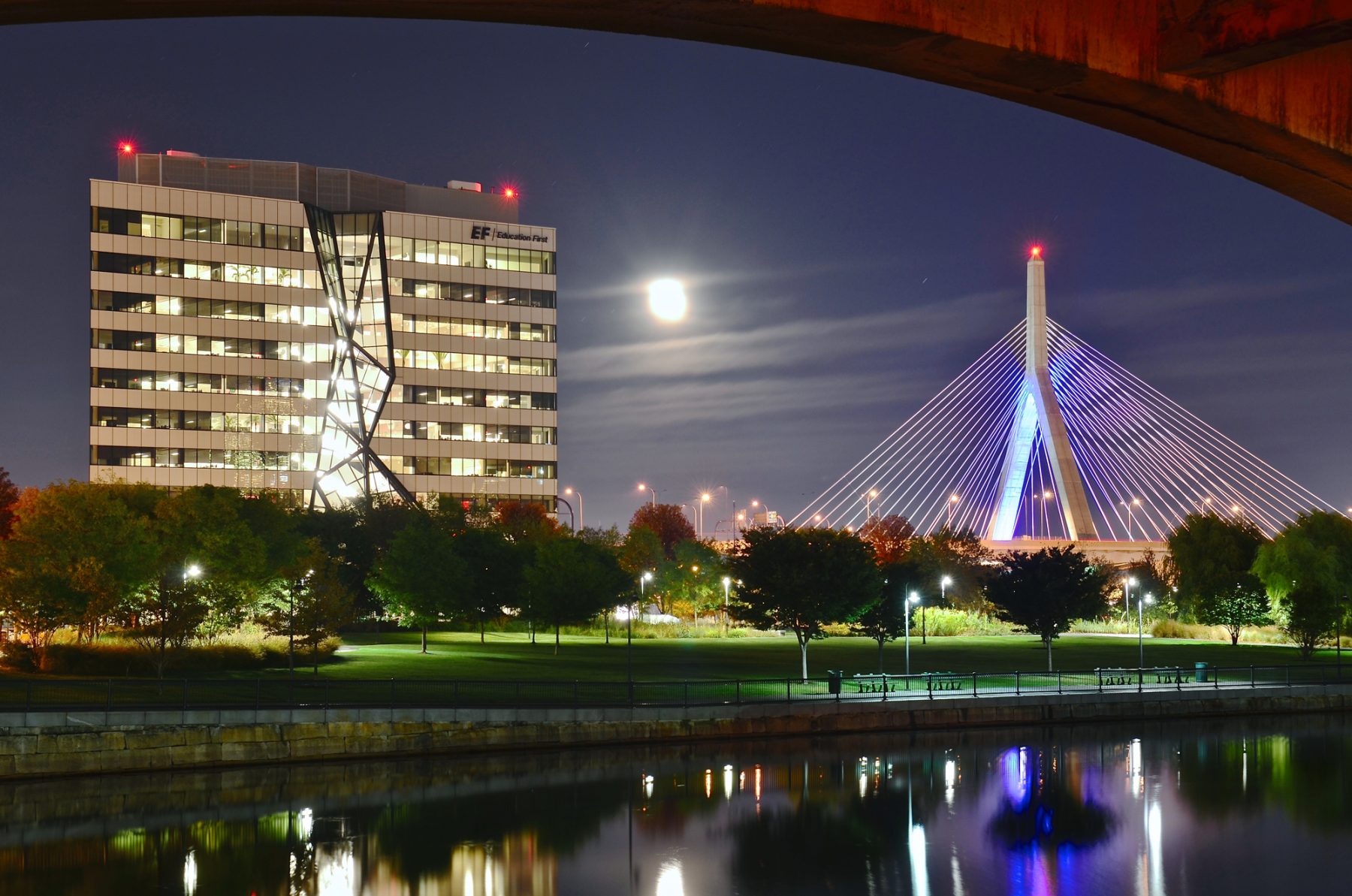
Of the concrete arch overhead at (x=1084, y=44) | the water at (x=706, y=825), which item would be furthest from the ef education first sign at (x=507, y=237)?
the concrete arch overhead at (x=1084, y=44)

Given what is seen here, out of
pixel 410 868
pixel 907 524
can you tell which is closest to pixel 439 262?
pixel 907 524

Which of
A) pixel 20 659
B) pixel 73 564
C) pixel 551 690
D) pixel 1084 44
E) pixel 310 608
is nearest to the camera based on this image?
pixel 1084 44

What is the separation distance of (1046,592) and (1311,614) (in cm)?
1518

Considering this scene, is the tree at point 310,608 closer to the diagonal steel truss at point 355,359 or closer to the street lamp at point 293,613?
the street lamp at point 293,613

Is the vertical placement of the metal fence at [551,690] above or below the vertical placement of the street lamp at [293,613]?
below

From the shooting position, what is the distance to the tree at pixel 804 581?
51125mm

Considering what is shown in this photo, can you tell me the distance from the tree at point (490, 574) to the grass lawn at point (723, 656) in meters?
1.55

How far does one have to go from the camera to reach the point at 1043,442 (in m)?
89.4

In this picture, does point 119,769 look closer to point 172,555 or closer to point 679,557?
point 172,555

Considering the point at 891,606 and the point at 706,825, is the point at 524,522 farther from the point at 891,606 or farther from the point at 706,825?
the point at 706,825

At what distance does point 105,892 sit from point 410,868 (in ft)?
15.4

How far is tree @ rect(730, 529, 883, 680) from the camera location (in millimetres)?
51125

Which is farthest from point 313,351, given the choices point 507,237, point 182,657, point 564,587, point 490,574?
point 182,657

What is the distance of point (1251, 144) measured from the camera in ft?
23.4
